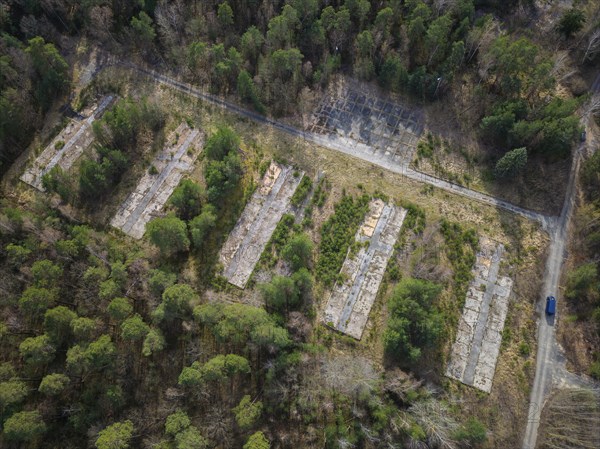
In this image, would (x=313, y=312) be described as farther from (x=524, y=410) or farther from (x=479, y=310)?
(x=524, y=410)

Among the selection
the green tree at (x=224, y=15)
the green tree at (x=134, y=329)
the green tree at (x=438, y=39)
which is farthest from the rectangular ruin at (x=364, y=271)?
the green tree at (x=224, y=15)

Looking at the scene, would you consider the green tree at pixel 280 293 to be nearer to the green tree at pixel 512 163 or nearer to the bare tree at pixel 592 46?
the green tree at pixel 512 163

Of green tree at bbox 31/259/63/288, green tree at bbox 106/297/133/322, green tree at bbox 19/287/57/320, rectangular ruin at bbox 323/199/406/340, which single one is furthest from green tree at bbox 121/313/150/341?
rectangular ruin at bbox 323/199/406/340

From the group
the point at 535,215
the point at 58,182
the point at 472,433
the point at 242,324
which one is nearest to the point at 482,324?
the point at 472,433

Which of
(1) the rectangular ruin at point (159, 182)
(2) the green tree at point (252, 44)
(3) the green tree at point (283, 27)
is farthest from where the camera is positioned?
(2) the green tree at point (252, 44)

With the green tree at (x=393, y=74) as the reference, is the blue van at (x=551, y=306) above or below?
below

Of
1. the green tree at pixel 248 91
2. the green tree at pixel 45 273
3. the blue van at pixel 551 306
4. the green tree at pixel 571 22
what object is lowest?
A: the green tree at pixel 45 273

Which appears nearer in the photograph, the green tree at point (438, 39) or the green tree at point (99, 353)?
the green tree at point (99, 353)
